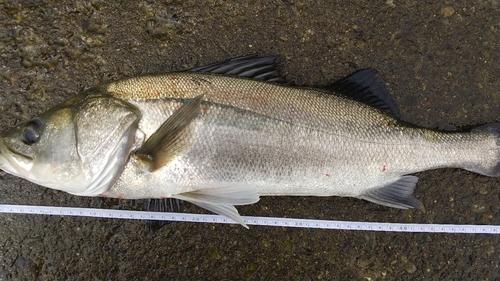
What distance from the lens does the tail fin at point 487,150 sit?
2.30m

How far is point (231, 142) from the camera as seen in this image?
2021 millimetres

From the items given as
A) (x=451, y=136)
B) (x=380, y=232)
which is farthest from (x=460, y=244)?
(x=451, y=136)

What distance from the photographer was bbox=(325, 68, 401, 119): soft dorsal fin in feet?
7.54

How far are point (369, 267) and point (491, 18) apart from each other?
195 centimetres

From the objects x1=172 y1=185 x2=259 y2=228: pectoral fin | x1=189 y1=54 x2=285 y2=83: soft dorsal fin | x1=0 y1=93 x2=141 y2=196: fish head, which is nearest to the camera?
x1=0 y1=93 x2=141 y2=196: fish head

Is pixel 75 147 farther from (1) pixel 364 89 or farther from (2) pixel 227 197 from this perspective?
(1) pixel 364 89

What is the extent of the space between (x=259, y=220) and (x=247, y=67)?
103 centimetres

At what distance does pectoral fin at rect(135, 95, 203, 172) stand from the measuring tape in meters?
0.63

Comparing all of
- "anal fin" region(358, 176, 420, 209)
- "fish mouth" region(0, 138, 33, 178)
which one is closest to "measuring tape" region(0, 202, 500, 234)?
"anal fin" region(358, 176, 420, 209)

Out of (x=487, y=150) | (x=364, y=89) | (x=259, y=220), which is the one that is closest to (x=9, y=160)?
(x=259, y=220)

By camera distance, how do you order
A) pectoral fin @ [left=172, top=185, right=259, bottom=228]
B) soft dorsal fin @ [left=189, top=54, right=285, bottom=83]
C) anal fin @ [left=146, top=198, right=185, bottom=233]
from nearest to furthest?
1. pectoral fin @ [left=172, top=185, right=259, bottom=228]
2. soft dorsal fin @ [left=189, top=54, right=285, bottom=83]
3. anal fin @ [left=146, top=198, right=185, bottom=233]

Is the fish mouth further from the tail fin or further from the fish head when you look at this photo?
the tail fin

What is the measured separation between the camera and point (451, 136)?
226 cm

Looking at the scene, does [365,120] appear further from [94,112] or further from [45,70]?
[45,70]
